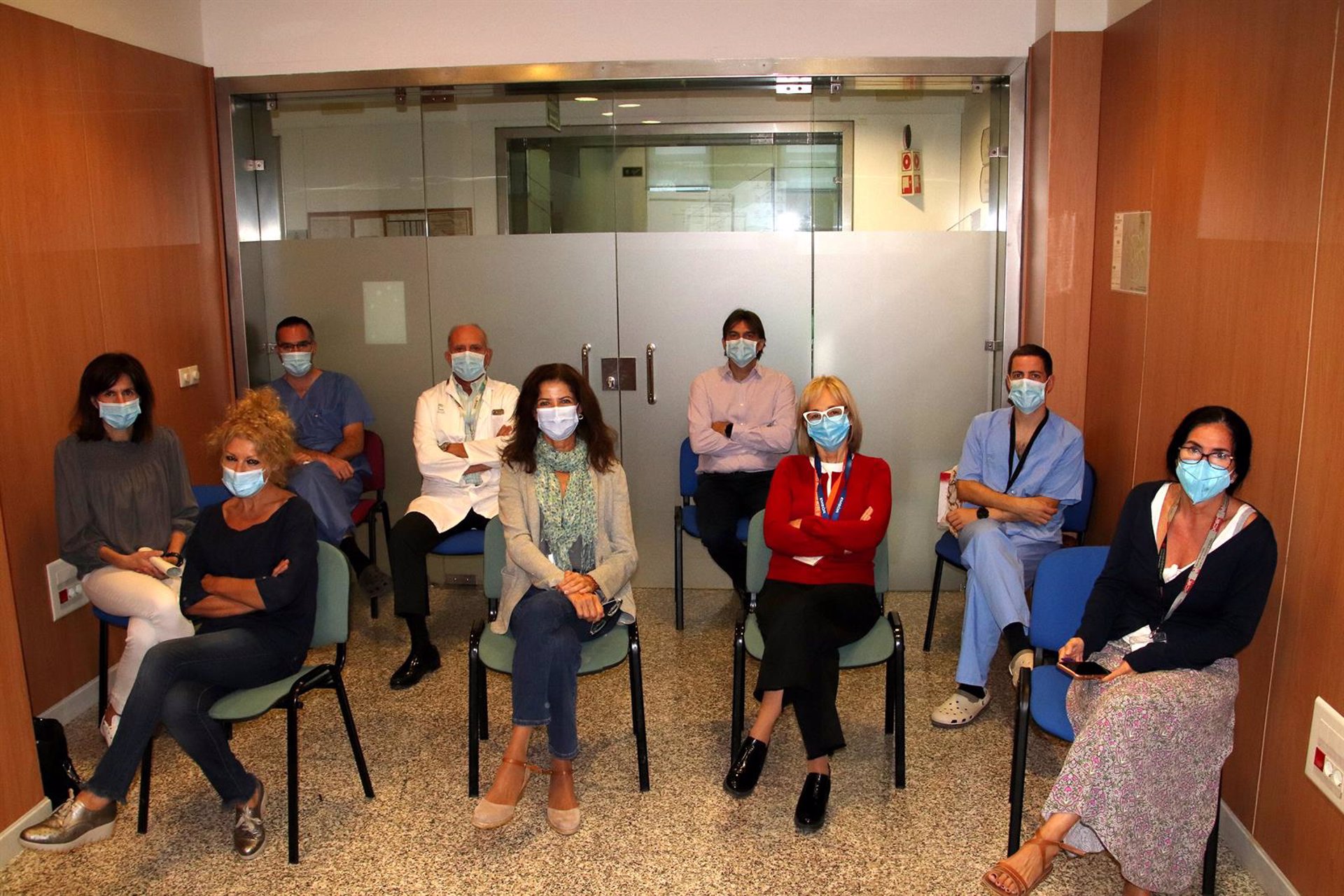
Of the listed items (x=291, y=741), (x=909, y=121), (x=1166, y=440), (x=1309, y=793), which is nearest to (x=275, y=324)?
(x=291, y=741)

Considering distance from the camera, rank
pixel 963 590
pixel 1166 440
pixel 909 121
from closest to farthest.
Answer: pixel 1166 440, pixel 909 121, pixel 963 590

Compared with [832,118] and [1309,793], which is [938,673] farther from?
[832,118]

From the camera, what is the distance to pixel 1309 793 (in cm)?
288

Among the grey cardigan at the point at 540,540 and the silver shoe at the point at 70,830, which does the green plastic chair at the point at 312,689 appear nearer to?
the silver shoe at the point at 70,830

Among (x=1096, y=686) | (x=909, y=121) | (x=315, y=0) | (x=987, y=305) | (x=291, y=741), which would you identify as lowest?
(x=291, y=741)

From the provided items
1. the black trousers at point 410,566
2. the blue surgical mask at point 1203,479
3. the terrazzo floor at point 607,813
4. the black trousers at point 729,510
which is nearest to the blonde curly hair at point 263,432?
the black trousers at point 410,566

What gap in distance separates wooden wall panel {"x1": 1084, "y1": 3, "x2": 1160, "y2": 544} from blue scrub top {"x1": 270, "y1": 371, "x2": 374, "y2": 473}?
11.4 ft

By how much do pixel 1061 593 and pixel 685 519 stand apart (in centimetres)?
211

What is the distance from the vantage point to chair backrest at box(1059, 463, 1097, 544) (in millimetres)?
4539

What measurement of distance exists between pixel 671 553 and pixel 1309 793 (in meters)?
3.45

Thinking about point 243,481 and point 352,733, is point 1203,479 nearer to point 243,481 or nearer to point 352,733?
point 352,733

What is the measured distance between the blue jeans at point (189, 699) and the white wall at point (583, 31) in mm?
3300

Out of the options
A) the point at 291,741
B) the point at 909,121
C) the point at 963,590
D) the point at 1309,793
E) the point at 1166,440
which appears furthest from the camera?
the point at 963,590

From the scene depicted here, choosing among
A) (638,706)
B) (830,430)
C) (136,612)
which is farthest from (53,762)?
(830,430)
